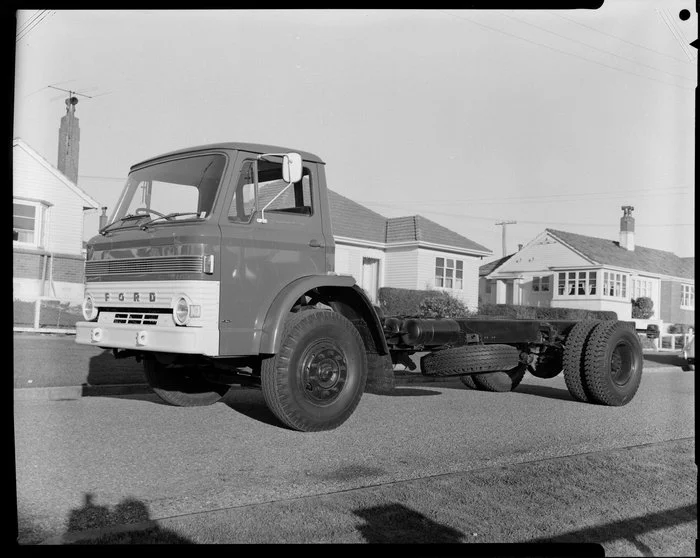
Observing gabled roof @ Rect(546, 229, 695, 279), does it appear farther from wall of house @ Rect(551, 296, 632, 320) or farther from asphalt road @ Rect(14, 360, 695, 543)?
asphalt road @ Rect(14, 360, 695, 543)

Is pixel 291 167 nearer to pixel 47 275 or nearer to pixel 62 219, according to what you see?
pixel 47 275

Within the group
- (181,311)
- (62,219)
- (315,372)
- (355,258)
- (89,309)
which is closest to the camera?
(181,311)

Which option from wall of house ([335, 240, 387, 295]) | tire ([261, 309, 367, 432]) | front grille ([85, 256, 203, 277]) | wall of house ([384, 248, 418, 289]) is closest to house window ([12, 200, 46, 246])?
wall of house ([335, 240, 387, 295])

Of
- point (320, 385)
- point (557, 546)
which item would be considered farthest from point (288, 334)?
point (557, 546)

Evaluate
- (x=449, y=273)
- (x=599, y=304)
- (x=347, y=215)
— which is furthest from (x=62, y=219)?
(x=599, y=304)

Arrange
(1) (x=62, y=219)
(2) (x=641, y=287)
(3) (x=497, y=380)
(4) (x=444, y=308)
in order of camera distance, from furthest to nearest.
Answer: (1) (x=62, y=219) → (3) (x=497, y=380) → (4) (x=444, y=308) → (2) (x=641, y=287)

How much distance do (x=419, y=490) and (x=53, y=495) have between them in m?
2.25

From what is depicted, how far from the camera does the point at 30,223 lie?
66.5ft

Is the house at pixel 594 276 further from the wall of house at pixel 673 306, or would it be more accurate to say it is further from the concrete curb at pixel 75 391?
the concrete curb at pixel 75 391

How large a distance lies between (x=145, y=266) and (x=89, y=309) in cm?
94

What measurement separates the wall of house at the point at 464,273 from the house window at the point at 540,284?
2.79ft

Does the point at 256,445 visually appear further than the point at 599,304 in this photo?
No

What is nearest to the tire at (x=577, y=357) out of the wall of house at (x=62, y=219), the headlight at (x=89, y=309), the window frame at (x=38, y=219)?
the headlight at (x=89, y=309)

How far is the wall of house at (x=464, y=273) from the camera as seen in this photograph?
11.8 meters
